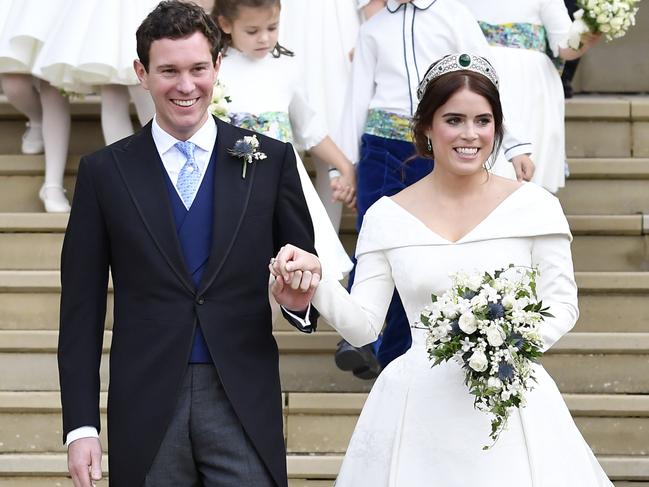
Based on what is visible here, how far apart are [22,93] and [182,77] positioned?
4.07m

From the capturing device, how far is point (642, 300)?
6910 millimetres

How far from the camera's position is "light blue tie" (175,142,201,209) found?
12.3ft

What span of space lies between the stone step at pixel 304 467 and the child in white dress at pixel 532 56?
1357 millimetres

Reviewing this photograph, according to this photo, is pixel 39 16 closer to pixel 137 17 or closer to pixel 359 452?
pixel 137 17

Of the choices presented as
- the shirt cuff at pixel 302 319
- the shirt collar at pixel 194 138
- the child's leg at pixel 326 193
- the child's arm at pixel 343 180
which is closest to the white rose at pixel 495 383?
the shirt cuff at pixel 302 319

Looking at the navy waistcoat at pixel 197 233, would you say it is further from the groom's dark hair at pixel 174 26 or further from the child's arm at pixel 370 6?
the child's arm at pixel 370 6

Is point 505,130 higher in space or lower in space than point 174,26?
lower

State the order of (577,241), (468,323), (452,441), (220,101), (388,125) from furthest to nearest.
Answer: (577,241), (388,125), (220,101), (452,441), (468,323)

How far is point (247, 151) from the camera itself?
3.78 metres

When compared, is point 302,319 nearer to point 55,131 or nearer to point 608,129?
point 55,131

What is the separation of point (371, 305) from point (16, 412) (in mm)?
2738

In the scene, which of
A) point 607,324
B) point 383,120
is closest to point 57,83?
point 383,120

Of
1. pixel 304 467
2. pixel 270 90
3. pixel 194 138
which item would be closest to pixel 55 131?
pixel 270 90

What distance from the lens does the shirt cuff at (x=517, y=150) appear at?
5.96 metres
